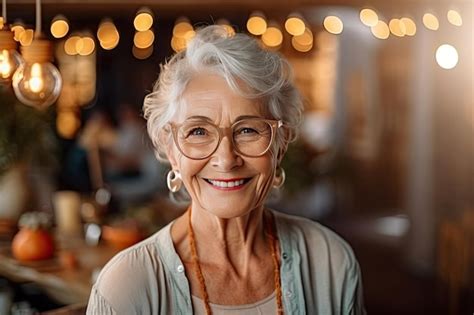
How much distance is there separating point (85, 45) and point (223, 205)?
6.93 meters

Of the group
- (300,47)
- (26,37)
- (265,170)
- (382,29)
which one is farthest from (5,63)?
(300,47)

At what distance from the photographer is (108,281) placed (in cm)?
189

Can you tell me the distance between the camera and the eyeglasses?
6.25 feet

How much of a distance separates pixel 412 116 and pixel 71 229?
425cm

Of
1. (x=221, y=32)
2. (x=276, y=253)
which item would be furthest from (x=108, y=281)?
(x=221, y=32)

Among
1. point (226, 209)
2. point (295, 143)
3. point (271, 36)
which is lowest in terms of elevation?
point (295, 143)

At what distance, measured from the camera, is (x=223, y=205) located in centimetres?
193

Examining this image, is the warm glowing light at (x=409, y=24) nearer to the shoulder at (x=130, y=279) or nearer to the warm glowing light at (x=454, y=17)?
the warm glowing light at (x=454, y=17)

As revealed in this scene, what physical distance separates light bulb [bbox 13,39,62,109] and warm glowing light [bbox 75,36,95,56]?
5549 millimetres

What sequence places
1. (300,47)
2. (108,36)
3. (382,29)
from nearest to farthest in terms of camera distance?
(382,29) < (108,36) < (300,47)

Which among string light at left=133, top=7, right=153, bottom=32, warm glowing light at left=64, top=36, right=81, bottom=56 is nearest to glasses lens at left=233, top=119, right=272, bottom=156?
string light at left=133, top=7, right=153, bottom=32

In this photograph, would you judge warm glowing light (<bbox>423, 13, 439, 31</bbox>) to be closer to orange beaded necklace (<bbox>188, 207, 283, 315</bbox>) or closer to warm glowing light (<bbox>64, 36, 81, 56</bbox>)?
orange beaded necklace (<bbox>188, 207, 283, 315</bbox>)

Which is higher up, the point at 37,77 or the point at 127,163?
the point at 37,77

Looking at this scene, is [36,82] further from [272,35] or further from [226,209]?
[272,35]
